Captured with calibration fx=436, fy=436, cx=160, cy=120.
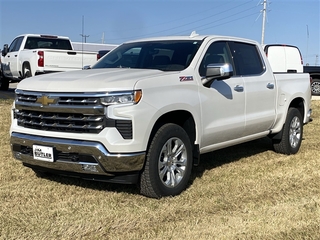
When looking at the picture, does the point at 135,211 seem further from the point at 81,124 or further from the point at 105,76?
Result: the point at 105,76

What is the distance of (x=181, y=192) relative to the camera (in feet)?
16.3

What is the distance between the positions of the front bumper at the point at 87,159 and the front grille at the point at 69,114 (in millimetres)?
143

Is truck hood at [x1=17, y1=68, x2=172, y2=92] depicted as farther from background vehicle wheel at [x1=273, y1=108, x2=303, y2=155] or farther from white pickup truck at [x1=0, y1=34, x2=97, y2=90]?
white pickup truck at [x1=0, y1=34, x2=97, y2=90]

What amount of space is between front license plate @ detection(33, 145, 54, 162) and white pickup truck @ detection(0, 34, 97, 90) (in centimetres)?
777

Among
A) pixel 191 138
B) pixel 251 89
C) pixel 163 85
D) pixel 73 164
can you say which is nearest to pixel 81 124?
pixel 73 164

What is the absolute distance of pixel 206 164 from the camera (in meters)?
6.45

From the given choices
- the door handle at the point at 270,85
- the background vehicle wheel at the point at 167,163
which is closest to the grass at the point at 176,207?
the background vehicle wheel at the point at 167,163

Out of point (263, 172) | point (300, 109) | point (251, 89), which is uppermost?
point (251, 89)

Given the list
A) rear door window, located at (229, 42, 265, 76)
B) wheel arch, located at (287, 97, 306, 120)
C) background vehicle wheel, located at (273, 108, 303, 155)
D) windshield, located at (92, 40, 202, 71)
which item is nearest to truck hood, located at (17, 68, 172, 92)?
windshield, located at (92, 40, 202, 71)

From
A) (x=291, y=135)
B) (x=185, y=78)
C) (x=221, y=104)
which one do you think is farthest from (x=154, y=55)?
(x=291, y=135)

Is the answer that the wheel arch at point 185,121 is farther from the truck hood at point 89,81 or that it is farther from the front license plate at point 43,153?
the front license plate at point 43,153

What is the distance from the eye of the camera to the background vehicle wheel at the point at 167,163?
4516mm

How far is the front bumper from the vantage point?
426cm

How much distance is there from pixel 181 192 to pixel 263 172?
5.20 ft
